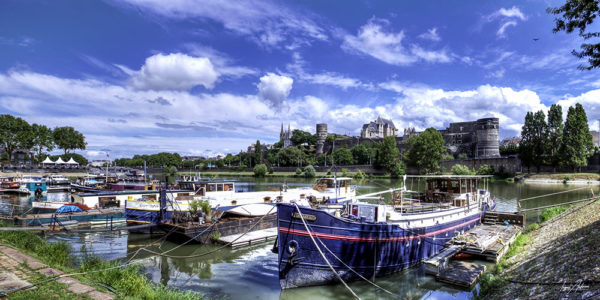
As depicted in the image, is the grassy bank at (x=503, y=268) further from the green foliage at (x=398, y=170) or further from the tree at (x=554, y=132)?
the green foliage at (x=398, y=170)

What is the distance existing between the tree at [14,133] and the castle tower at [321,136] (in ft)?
344

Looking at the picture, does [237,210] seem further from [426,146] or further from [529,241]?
[426,146]

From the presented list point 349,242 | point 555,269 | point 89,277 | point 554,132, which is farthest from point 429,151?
point 89,277

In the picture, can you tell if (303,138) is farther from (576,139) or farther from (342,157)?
(576,139)

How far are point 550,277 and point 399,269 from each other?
5740 millimetres

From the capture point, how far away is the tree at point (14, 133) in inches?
2928

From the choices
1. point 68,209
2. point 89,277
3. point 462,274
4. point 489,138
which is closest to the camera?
point 89,277

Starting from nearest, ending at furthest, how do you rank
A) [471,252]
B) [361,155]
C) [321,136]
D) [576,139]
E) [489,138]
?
[471,252], [576,139], [489,138], [361,155], [321,136]

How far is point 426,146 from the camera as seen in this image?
80.2 m

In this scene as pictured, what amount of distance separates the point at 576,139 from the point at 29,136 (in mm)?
119504

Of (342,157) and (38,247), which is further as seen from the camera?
(342,157)

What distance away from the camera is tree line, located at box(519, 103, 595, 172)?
2468 inches

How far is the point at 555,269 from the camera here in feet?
30.4

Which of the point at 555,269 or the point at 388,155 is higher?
the point at 388,155
